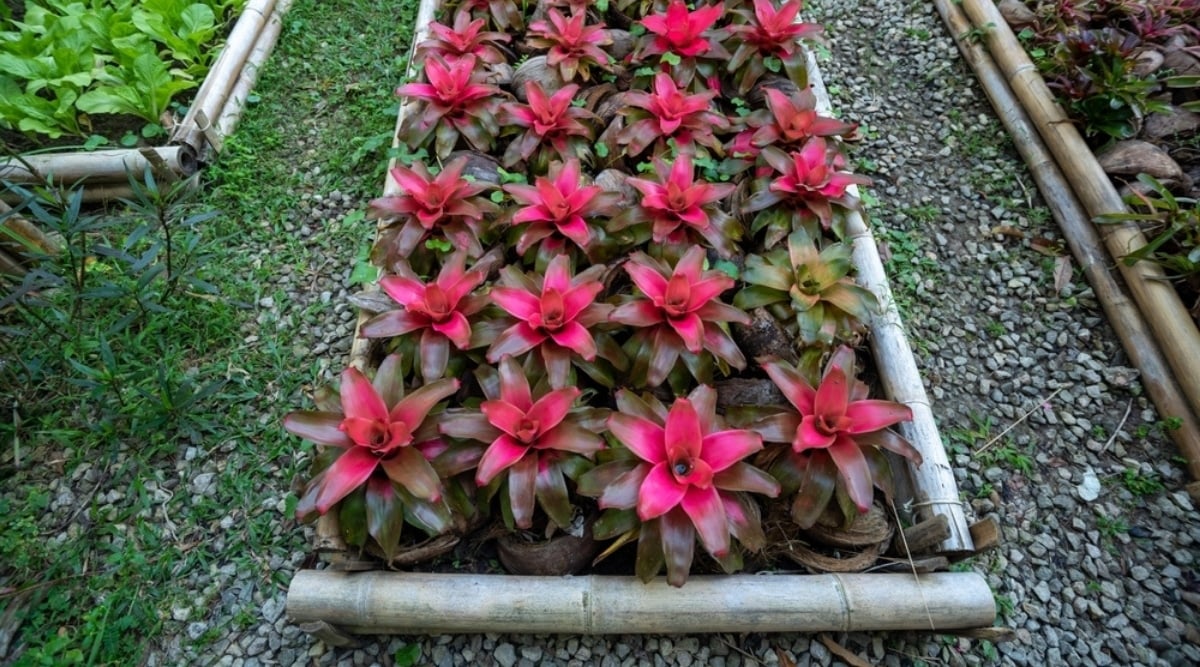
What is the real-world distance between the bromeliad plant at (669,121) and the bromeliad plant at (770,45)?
1.10 feet

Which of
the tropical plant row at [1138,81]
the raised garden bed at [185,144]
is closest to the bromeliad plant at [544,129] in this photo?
the raised garden bed at [185,144]

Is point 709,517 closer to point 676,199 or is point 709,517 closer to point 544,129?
point 676,199

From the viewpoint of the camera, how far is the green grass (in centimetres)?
186

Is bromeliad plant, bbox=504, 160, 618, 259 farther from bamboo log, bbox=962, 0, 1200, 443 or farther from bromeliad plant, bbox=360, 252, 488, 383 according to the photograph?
bamboo log, bbox=962, 0, 1200, 443

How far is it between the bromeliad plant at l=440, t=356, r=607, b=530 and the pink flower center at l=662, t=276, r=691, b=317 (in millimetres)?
367

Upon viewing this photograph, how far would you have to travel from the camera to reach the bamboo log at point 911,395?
1847mm

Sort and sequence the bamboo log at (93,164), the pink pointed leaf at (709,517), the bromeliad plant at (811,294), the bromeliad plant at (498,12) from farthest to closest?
the bromeliad plant at (498,12) → the bamboo log at (93,164) → the bromeliad plant at (811,294) → the pink pointed leaf at (709,517)

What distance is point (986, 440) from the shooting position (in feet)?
7.23

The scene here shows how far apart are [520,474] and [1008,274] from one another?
7.12ft

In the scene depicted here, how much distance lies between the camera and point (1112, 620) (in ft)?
6.08

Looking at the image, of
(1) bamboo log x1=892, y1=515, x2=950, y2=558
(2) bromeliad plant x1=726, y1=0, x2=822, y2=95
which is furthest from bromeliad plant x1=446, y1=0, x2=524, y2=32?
(1) bamboo log x1=892, y1=515, x2=950, y2=558

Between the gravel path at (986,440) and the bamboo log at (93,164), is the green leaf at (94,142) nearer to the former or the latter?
the bamboo log at (93,164)

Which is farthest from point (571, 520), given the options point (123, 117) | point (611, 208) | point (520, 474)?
point (123, 117)

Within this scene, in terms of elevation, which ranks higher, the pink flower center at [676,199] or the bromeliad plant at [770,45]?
the bromeliad plant at [770,45]
